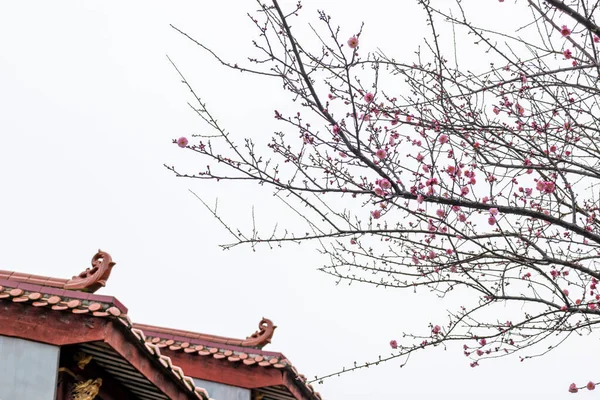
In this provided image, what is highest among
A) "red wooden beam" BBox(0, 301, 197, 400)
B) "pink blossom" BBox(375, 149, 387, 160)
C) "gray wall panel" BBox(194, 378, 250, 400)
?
"gray wall panel" BBox(194, 378, 250, 400)

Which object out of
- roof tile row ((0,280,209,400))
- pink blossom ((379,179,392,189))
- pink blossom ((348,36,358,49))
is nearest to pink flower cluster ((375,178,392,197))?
pink blossom ((379,179,392,189))

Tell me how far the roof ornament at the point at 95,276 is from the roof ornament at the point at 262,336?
11.3ft

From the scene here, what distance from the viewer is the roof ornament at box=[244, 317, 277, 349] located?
10.8m

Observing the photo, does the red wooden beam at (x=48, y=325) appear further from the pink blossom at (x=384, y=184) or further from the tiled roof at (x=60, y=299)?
the pink blossom at (x=384, y=184)

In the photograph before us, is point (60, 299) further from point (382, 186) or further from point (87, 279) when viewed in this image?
point (382, 186)

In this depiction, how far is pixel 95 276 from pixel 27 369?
2.87 ft

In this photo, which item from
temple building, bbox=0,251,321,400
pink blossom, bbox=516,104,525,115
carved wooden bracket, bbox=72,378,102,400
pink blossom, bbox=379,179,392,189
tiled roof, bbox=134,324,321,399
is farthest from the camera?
tiled roof, bbox=134,324,321,399

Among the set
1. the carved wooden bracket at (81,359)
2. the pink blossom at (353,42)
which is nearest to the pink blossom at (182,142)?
the pink blossom at (353,42)

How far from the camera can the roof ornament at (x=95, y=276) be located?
7602 millimetres

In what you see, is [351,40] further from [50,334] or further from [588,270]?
[50,334]

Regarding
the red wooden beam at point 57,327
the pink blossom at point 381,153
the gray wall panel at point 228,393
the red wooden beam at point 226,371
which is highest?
the red wooden beam at point 226,371

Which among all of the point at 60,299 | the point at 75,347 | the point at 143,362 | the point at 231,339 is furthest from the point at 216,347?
the point at 60,299

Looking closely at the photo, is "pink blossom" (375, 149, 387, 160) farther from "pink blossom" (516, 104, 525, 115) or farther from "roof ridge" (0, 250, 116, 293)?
"roof ridge" (0, 250, 116, 293)

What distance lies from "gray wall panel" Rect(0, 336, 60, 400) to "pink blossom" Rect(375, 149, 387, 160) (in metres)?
3.12
